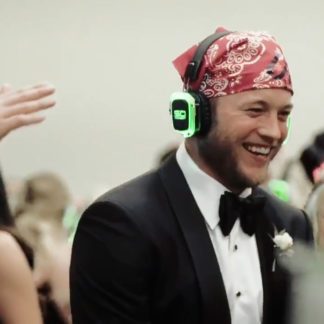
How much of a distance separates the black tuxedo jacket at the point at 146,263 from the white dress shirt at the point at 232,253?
0.09ft

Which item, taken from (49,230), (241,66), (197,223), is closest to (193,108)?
(241,66)

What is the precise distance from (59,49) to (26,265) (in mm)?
4637

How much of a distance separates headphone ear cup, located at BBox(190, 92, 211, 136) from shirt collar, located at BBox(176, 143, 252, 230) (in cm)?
8

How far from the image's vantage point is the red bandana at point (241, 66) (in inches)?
74.4

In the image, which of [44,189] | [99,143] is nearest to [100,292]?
[44,189]

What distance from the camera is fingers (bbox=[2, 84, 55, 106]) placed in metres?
1.78

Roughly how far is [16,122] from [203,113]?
0.38m

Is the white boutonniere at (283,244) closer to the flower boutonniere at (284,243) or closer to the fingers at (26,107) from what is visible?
the flower boutonniere at (284,243)

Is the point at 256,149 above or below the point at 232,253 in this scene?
above

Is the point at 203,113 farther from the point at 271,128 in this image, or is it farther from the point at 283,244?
the point at 283,244

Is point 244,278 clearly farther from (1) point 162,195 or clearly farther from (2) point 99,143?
(2) point 99,143

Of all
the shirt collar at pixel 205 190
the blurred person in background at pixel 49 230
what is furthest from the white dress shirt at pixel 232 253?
the blurred person in background at pixel 49 230

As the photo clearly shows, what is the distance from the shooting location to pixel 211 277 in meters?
1.82

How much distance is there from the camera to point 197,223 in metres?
1.89
